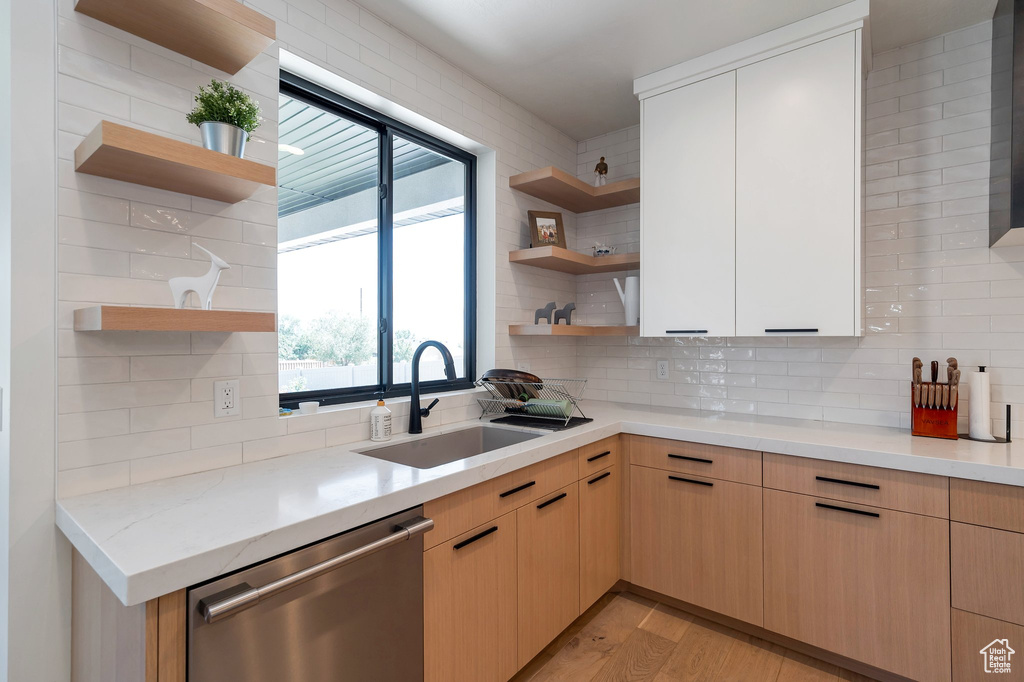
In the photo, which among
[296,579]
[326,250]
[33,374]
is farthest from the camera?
[326,250]

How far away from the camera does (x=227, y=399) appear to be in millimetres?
1642

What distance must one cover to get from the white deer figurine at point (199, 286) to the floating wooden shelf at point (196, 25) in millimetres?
634

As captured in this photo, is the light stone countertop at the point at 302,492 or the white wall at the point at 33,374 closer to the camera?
the light stone countertop at the point at 302,492

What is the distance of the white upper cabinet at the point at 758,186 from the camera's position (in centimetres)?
212

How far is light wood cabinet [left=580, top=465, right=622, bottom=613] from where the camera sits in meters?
2.24

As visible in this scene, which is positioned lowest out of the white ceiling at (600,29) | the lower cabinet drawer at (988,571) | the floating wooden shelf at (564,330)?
the lower cabinet drawer at (988,571)

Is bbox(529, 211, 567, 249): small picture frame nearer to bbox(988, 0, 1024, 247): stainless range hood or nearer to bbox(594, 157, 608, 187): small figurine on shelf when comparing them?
bbox(594, 157, 608, 187): small figurine on shelf

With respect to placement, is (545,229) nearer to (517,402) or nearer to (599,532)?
(517,402)

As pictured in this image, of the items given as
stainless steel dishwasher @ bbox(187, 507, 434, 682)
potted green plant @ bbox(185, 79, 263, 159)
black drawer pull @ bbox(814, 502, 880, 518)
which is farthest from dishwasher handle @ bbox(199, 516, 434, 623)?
black drawer pull @ bbox(814, 502, 880, 518)

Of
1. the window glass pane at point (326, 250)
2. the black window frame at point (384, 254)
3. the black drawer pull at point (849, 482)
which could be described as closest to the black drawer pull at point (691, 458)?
the black drawer pull at point (849, 482)

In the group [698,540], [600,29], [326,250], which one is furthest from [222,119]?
[698,540]

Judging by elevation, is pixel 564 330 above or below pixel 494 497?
above

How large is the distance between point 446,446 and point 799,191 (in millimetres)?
1929

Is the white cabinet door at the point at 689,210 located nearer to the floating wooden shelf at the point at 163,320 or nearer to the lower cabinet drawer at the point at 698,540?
the lower cabinet drawer at the point at 698,540
